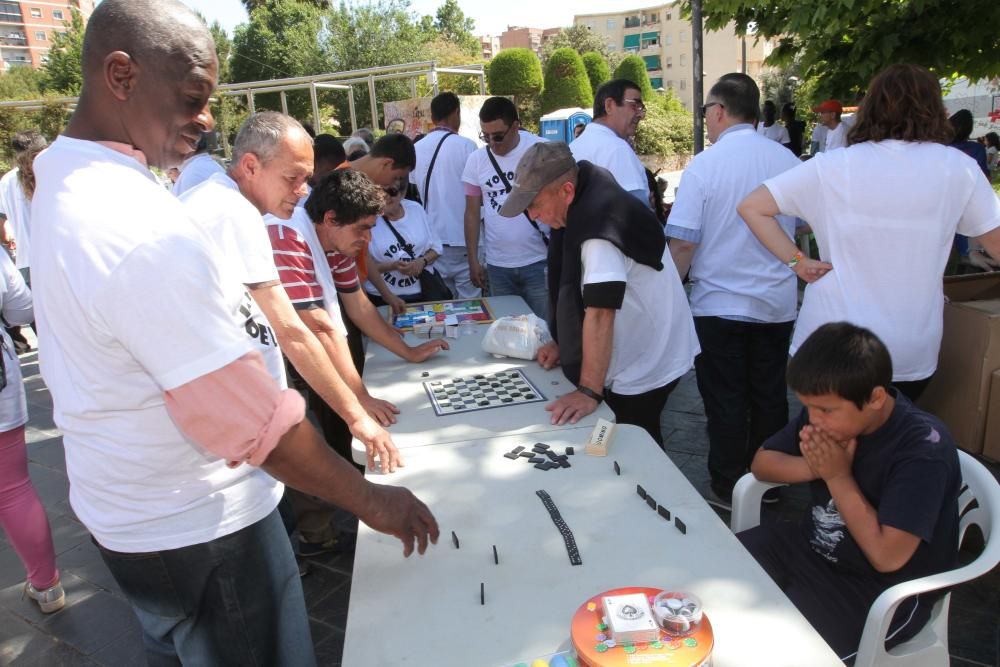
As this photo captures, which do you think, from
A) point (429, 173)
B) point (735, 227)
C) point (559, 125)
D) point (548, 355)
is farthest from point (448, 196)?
point (559, 125)

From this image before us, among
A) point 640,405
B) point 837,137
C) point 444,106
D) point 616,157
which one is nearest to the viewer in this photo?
point 640,405

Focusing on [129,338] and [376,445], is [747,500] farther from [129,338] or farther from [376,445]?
[129,338]

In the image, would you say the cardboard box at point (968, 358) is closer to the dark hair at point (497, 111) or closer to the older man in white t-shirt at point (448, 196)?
the dark hair at point (497, 111)

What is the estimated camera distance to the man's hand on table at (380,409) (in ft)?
7.28

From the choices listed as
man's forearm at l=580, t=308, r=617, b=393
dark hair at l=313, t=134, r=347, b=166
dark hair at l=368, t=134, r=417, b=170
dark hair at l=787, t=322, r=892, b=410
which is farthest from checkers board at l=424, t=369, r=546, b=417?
dark hair at l=313, t=134, r=347, b=166

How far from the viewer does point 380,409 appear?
2.24 meters

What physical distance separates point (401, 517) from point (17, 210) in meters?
4.90

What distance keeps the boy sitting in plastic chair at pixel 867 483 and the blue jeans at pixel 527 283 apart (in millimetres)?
2590

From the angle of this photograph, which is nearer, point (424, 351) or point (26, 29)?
point (424, 351)

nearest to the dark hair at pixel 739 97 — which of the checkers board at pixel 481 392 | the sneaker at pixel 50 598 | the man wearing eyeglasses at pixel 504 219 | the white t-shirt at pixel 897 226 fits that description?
the white t-shirt at pixel 897 226

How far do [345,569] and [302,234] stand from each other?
4.84 ft

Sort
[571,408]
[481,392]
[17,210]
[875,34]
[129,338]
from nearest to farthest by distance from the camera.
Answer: [129,338]
[571,408]
[481,392]
[875,34]
[17,210]

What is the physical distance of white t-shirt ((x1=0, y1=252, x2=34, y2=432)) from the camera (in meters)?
2.46

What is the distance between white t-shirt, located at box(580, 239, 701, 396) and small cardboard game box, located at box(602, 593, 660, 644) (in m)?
1.27
